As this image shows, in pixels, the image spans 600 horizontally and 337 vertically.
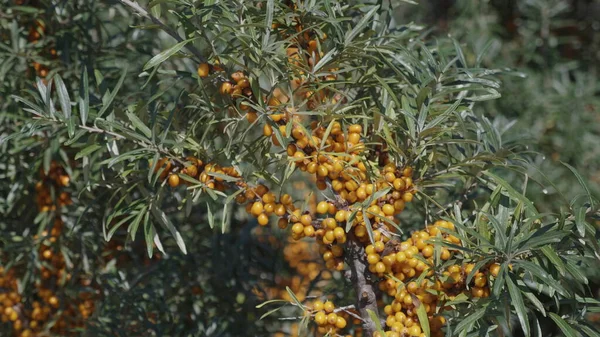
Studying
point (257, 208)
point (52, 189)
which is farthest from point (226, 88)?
point (52, 189)

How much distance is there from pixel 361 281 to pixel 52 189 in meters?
0.75

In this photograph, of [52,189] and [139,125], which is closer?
[139,125]

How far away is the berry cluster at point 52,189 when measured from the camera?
4.79 ft

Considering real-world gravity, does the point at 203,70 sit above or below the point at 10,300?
above

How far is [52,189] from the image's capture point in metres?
1.45

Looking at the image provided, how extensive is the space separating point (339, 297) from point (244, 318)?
0.25 meters

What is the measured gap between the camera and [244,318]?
1.52m

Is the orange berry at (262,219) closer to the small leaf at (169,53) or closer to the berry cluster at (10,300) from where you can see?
the small leaf at (169,53)

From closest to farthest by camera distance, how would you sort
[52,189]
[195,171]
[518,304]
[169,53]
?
[518,304] → [169,53] → [195,171] → [52,189]

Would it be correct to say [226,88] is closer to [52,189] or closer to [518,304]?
[518,304]

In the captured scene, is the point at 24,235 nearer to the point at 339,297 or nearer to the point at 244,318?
the point at 244,318

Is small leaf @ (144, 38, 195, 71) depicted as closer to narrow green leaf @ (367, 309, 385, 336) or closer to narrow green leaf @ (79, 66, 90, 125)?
narrow green leaf @ (79, 66, 90, 125)

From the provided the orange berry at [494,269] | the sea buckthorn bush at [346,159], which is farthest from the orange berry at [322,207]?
the orange berry at [494,269]

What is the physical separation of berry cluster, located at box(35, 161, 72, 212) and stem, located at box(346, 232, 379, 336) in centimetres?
71
